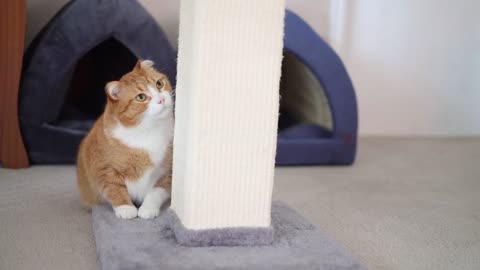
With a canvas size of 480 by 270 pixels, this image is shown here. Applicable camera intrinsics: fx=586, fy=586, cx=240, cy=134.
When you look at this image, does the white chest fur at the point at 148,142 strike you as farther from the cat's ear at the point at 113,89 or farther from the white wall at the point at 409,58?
the white wall at the point at 409,58

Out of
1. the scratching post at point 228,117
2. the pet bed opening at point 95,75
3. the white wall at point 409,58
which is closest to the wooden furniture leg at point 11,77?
the pet bed opening at point 95,75

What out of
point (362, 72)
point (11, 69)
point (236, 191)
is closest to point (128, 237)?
point (236, 191)

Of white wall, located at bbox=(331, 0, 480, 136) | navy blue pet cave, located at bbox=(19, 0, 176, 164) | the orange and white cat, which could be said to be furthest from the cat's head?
white wall, located at bbox=(331, 0, 480, 136)

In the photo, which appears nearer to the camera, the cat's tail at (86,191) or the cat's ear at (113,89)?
the cat's ear at (113,89)

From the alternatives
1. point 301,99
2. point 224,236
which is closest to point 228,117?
point 224,236

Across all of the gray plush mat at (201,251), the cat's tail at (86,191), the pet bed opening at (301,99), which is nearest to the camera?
the gray plush mat at (201,251)

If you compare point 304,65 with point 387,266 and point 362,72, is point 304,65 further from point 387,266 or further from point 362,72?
point 387,266

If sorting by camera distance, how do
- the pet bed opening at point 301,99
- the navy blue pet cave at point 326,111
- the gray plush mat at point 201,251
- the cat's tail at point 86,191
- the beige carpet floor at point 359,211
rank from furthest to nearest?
the pet bed opening at point 301,99 → the navy blue pet cave at point 326,111 → the cat's tail at point 86,191 → the beige carpet floor at point 359,211 → the gray plush mat at point 201,251

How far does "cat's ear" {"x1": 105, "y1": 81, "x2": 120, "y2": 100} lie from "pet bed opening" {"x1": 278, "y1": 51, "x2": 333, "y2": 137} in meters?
0.98

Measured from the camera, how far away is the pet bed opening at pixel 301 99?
244cm

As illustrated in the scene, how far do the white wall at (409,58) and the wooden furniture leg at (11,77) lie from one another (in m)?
1.27

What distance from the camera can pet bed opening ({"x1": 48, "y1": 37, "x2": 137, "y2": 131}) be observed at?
2496 mm

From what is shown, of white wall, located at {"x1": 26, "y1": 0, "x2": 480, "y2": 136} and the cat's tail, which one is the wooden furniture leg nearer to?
the cat's tail

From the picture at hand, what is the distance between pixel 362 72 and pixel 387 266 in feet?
5.57
